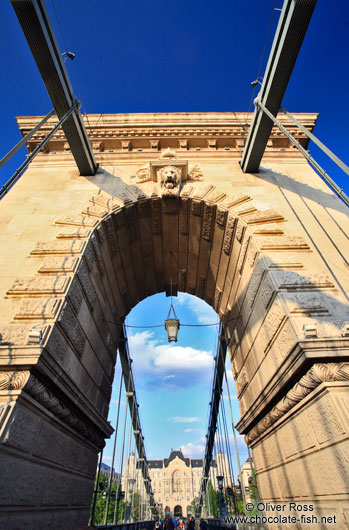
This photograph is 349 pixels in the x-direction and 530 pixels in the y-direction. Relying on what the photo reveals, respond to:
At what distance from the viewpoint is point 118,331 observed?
29.8 ft

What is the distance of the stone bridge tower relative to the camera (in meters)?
3.77

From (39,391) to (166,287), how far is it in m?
7.26

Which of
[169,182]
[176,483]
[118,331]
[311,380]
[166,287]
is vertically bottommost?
[311,380]

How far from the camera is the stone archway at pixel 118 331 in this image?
373 centimetres

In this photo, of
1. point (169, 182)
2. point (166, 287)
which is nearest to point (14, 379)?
point (169, 182)

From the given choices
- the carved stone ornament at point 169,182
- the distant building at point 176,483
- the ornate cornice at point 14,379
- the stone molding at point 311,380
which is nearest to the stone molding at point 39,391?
the ornate cornice at point 14,379

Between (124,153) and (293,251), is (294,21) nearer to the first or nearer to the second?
(293,251)

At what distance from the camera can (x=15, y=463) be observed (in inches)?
136

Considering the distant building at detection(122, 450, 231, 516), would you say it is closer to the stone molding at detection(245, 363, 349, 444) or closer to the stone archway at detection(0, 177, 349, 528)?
the stone archway at detection(0, 177, 349, 528)

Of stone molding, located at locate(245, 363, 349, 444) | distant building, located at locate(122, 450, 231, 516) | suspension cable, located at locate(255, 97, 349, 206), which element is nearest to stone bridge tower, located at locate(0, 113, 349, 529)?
stone molding, located at locate(245, 363, 349, 444)

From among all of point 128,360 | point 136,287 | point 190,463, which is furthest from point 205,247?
point 190,463

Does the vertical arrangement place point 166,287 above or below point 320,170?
above

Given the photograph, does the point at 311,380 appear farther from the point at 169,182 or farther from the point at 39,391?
the point at 169,182

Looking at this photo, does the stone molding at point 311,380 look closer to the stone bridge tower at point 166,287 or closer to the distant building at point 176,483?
the stone bridge tower at point 166,287
